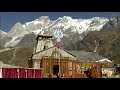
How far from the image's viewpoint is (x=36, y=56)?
23766 millimetres

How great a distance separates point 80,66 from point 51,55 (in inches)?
164

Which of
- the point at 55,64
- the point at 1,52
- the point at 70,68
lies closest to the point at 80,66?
the point at 70,68

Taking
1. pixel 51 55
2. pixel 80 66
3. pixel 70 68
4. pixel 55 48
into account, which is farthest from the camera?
pixel 55 48
